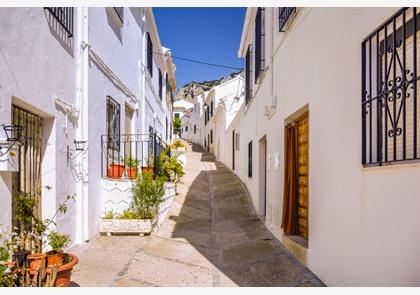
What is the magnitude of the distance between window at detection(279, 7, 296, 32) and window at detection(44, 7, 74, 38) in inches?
140

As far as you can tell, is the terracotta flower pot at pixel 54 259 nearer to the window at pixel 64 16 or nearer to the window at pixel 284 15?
the window at pixel 64 16

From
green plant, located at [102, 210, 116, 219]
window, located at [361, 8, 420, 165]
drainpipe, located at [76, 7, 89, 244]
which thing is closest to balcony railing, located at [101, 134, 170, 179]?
green plant, located at [102, 210, 116, 219]

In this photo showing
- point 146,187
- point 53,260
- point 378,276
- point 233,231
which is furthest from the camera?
point 233,231

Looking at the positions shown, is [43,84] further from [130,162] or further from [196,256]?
[130,162]

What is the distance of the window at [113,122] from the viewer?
30.6ft

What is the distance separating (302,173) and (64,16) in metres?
4.41

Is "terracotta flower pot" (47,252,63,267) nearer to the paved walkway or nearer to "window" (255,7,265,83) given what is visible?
the paved walkway

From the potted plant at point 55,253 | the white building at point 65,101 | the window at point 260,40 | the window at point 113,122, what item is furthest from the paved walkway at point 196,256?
the window at point 260,40

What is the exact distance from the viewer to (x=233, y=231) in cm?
932

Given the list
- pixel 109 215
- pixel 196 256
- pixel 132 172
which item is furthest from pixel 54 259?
pixel 132 172

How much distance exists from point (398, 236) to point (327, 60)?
2524 millimetres

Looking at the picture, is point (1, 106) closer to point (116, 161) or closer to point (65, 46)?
point (65, 46)

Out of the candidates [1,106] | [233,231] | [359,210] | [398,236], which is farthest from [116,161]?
[398,236]

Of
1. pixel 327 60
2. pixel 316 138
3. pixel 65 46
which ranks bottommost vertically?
pixel 316 138
